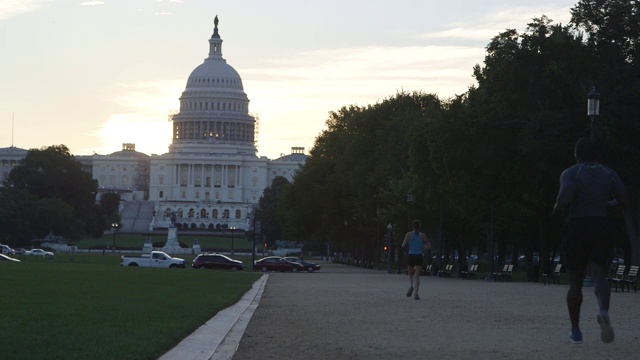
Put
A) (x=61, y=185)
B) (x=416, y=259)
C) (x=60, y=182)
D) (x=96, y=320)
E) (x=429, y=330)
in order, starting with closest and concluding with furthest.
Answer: (x=429, y=330) → (x=96, y=320) → (x=416, y=259) → (x=60, y=182) → (x=61, y=185)

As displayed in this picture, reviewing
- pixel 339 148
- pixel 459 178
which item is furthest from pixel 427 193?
pixel 339 148

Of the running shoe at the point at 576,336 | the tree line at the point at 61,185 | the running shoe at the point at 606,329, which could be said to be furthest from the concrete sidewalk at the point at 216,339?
the tree line at the point at 61,185

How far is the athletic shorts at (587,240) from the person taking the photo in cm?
1389

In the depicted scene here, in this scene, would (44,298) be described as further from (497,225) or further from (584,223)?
(497,225)

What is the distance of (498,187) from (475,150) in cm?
182

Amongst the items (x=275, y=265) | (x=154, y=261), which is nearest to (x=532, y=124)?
(x=275, y=265)

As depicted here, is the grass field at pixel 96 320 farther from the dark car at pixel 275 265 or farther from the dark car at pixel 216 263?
the dark car at pixel 216 263

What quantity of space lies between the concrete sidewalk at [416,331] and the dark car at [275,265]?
51809mm

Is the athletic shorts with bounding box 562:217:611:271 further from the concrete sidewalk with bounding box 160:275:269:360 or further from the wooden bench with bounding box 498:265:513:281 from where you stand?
the wooden bench with bounding box 498:265:513:281

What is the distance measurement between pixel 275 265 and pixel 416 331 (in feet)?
208

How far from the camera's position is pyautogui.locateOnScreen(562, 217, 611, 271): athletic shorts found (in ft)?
45.6

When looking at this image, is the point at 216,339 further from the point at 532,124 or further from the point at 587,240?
the point at 532,124

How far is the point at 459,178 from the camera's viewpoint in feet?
180

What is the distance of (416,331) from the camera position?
1791 cm
